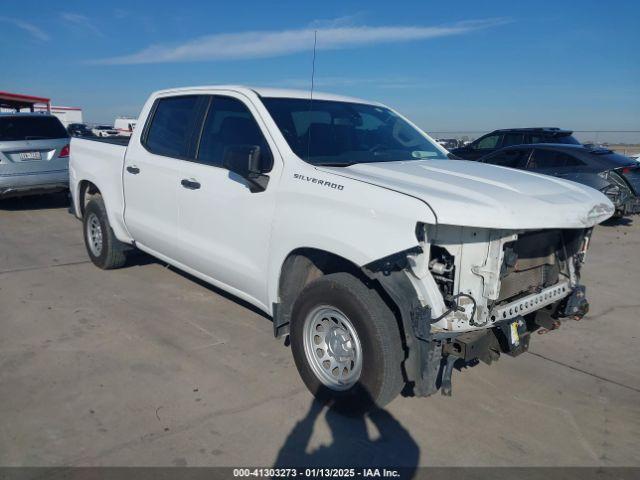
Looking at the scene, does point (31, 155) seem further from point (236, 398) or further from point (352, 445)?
point (352, 445)

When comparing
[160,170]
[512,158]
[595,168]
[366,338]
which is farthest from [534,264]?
[512,158]

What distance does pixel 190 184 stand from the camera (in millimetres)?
4539

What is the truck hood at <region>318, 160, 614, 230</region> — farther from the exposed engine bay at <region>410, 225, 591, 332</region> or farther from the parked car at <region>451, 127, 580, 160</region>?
the parked car at <region>451, 127, 580, 160</region>

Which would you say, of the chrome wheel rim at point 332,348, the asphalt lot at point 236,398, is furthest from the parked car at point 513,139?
the chrome wheel rim at point 332,348

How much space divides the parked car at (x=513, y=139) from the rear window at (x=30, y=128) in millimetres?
8649

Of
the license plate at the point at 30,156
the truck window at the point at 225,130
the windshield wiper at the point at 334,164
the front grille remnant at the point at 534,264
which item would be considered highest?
the truck window at the point at 225,130

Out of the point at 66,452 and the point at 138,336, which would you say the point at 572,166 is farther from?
the point at 66,452

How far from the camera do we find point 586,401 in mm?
3846

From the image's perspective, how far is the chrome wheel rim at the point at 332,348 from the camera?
3.41 meters

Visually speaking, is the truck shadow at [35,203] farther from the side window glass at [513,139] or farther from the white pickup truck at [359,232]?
the side window glass at [513,139]

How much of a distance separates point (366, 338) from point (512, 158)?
30.3ft

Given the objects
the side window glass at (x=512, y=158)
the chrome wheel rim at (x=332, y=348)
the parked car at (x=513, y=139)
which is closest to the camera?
the chrome wheel rim at (x=332, y=348)

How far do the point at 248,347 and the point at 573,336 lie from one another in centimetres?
302

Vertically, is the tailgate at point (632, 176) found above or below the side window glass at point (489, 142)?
below
